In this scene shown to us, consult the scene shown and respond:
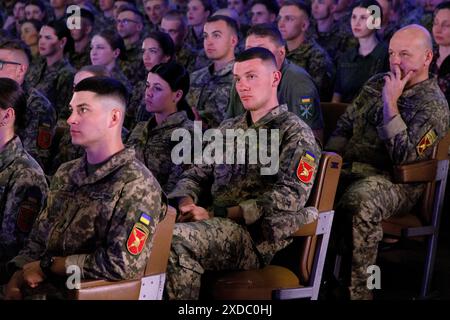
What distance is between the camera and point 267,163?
306 cm

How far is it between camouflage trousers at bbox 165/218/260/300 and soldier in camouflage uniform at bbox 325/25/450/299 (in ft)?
2.38

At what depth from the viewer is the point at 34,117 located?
167 inches

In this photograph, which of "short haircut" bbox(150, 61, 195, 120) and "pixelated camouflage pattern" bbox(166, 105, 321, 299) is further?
"short haircut" bbox(150, 61, 195, 120)

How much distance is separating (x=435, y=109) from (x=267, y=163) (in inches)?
41.6

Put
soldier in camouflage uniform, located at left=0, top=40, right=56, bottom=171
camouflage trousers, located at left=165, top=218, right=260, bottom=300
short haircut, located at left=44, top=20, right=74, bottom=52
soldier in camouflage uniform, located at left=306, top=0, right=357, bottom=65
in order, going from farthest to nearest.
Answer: soldier in camouflage uniform, located at left=306, top=0, right=357, bottom=65, short haircut, located at left=44, top=20, right=74, bottom=52, soldier in camouflage uniform, located at left=0, top=40, right=56, bottom=171, camouflage trousers, located at left=165, top=218, right=260, bottom=300

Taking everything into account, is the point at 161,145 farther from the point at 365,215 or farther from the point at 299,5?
the point at 299,5

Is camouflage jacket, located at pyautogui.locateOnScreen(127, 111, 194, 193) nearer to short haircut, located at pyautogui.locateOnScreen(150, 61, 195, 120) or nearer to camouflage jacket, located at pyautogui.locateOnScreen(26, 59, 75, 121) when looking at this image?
short haircut, located at pyautogui.locateOnScreen(150, 61, 195, 120)

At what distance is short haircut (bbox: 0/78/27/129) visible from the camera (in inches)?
119

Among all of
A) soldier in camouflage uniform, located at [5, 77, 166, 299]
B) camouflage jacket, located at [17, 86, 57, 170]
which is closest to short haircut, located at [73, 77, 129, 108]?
soldier in camouflage uniform, located at [5, 77, 166, 299]

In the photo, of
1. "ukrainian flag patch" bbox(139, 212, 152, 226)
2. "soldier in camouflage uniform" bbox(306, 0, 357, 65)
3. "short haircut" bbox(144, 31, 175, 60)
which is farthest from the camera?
"soldier in camouflage uniform" bbox(306, 0, 357, 65)

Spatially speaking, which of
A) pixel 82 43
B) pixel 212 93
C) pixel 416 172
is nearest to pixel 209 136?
pixel 416 172

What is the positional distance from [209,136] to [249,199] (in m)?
0.47

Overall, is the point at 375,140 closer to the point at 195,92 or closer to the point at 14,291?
the point at 195,92

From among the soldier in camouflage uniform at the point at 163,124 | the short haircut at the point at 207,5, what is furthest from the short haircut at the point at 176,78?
the short haircut at the point at 207,5
